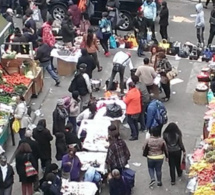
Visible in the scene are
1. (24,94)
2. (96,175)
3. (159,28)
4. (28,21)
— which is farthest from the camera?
(159,28)

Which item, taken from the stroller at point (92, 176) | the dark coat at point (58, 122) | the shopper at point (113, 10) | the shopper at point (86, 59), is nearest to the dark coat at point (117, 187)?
the stroller at point (92, 176)

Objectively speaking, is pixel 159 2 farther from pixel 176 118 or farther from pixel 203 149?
pixel 203 149

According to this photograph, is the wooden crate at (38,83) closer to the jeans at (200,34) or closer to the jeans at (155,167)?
the jeans at (155,167)

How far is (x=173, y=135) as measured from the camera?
1518 centimetres

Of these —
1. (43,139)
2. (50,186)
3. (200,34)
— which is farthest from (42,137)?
(200,34)

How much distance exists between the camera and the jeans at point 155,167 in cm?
1507

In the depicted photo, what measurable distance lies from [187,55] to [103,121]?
6468 mm

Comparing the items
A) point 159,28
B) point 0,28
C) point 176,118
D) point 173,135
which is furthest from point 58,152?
point 159,28

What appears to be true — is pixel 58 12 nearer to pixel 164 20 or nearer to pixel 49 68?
pixel 164 20

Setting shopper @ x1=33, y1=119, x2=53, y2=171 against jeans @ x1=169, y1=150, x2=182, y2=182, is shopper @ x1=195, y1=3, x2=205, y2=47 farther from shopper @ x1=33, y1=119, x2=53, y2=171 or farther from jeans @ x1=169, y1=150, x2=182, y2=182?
shopper @ x1=33, y1=119, x2=53, y2=171

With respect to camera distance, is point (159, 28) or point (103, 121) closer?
point (103, 121)

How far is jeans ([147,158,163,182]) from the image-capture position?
1507 cm

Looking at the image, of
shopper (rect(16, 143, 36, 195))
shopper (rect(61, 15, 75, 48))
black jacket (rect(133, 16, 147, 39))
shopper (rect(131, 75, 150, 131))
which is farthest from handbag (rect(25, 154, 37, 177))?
black jacket (rect(133, 16, 147, 39))

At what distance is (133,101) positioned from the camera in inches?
668
